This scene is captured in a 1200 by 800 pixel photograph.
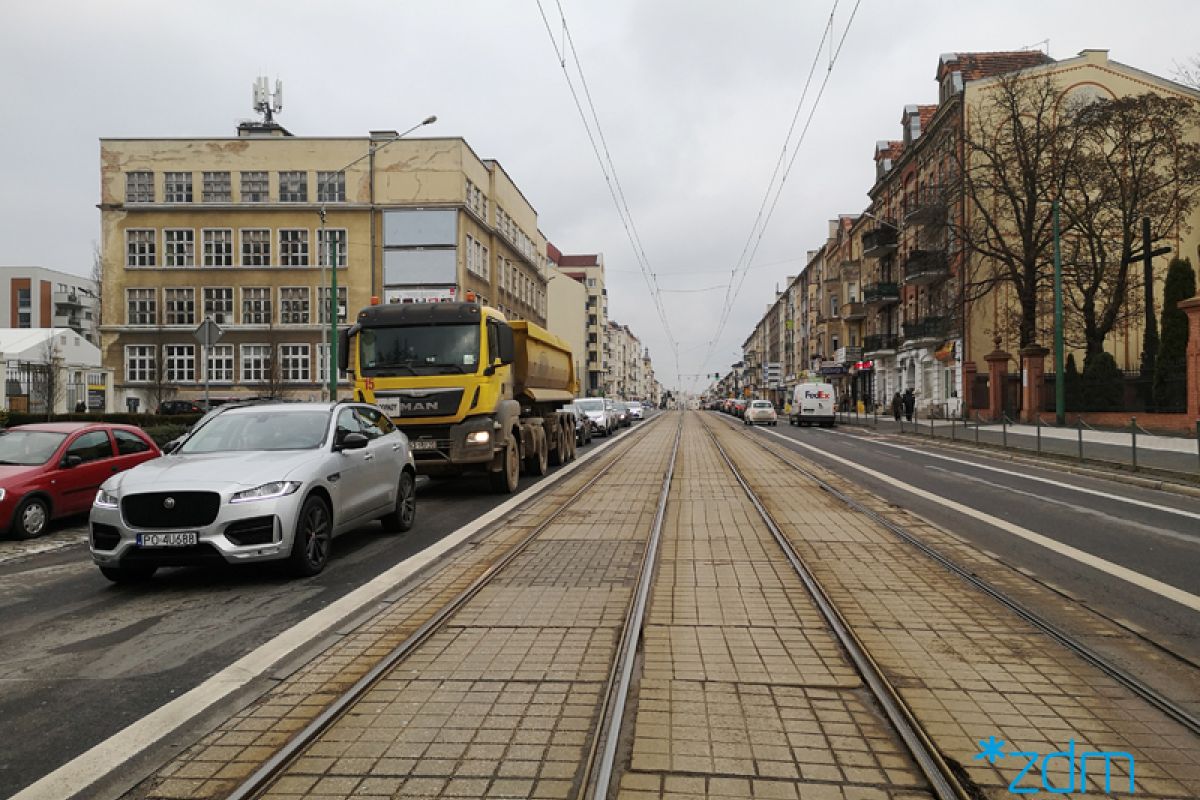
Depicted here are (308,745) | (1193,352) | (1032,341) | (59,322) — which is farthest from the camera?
(59,322)

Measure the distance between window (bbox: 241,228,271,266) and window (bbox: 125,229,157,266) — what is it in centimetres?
538

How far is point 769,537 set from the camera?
8.45 metres

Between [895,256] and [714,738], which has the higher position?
[895,256]

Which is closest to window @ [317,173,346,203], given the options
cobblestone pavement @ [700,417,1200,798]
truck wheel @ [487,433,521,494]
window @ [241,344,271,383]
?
window @ [241,344,271,383]

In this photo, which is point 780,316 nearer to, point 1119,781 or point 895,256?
point 895,256

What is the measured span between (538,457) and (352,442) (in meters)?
8.25

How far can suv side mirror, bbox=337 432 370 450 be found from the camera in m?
7.40

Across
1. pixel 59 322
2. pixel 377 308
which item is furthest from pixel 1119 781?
pixel 59 322

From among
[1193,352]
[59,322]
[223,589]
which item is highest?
[59,322]

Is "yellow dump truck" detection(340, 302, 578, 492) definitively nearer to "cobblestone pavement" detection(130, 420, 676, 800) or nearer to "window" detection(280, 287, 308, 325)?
"cobblestone pavement" detection(130, 420, 676, 800)

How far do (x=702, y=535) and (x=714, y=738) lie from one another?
5.28m

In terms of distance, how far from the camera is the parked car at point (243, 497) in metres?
6.09

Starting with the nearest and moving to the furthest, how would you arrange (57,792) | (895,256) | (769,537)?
(57,792)
(769,537)
(895,256)

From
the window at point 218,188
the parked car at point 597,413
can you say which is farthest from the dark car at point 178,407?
the parked car at point 597,413
